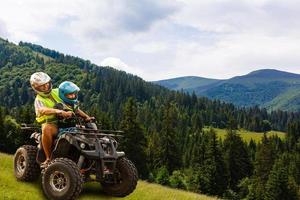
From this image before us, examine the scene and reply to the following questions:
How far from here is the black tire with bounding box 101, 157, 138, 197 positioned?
13.0m

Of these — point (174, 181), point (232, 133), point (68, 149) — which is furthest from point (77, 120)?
point (232, 133)

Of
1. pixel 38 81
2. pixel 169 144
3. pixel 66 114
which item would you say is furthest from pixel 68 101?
pixel 169 144

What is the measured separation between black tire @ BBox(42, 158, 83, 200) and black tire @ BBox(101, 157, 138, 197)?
1.88 m

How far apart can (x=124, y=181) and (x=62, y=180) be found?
2.13 meters

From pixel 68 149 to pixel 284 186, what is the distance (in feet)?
261

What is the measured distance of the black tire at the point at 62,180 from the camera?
1140 centimetres

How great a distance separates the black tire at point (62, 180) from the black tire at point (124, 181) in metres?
1.88

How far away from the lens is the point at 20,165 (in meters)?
14.0

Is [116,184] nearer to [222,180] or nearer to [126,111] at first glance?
[126,111]

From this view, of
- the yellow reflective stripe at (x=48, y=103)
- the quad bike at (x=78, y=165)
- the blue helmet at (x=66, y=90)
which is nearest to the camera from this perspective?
the quad bike at (x=78, y=165)

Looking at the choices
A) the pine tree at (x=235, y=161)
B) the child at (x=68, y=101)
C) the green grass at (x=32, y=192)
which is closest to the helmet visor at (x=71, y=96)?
the child at (x=68, y=101)

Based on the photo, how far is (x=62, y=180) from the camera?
11812mm

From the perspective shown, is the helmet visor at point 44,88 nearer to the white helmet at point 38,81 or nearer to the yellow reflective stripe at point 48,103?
the white helmet at point 38,81

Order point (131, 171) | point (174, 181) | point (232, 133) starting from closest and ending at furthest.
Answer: point (131, 171)
point (174, 181)
point (232, 133)
